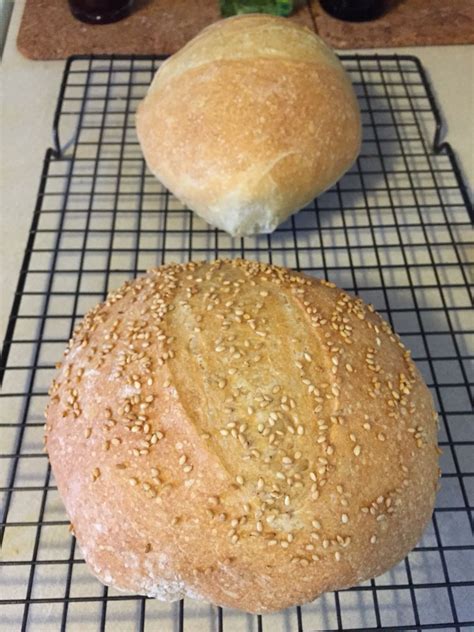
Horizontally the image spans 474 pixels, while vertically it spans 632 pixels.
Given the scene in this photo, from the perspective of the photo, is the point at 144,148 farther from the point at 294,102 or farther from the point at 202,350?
the point at 202,350

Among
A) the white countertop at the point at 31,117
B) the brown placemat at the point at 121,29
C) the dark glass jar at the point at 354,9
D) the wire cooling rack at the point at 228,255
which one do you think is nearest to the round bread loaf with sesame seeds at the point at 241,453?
the wire cooling rack at the point at 228,255

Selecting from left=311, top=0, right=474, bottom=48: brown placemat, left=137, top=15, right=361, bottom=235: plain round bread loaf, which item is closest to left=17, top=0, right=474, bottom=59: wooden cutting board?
left=311, top=0, right=474, bottom=48: brown placemat

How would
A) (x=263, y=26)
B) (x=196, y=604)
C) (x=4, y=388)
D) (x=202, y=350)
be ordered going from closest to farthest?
1. (x=202, y=350)
2. (x=196, y=604)
3. (x=4, y=388)
4. (x=263, y=26)

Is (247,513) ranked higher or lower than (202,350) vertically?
lower

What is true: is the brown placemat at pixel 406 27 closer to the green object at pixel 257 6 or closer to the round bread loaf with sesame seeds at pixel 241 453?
the green object at pixel 257 6

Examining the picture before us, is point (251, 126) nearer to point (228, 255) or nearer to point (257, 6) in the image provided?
point (228, 255)

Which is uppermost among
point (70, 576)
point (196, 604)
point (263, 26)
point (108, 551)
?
point (263, 26)

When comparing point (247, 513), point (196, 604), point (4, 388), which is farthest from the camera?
point (4, 388)

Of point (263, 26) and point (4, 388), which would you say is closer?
point (4, 388)

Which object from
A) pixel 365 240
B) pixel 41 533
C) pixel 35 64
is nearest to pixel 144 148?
pixel 365 240
